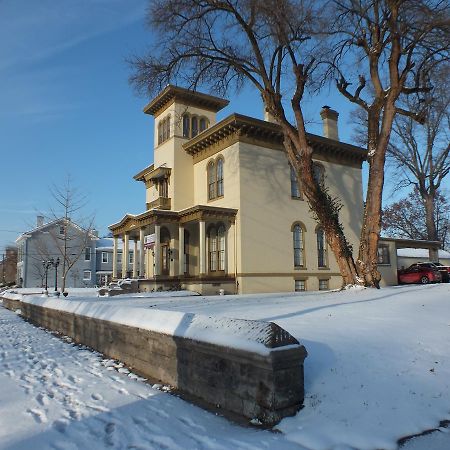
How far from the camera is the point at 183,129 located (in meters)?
26.4

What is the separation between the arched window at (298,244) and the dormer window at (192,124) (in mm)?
8486

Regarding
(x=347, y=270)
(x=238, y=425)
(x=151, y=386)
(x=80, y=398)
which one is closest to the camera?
(x=238, y=425)

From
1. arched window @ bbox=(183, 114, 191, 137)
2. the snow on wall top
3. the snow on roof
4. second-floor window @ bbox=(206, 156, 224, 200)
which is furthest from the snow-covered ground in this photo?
the snow on roof

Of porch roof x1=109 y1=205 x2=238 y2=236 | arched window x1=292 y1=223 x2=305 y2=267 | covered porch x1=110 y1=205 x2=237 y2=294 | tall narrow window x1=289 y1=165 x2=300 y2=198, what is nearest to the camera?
porch roof x1=109 y1=205 x2=238 y2=236

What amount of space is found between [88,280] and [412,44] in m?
47.3

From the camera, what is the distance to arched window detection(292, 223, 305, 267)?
80.2ft

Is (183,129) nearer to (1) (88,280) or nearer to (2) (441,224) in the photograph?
(1) (88,280)

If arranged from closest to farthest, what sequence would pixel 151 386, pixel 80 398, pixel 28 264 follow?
pixel 80 398
pixel 151 386
pixel 28 264

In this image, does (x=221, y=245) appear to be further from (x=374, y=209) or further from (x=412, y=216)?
(x=412, y=216)

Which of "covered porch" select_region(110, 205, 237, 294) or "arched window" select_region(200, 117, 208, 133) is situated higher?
"arched window" select_region(200, 117, 208, 133)

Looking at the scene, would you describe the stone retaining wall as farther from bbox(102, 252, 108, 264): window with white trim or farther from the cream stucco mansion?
bbox(102, 252, 108, 264): window with white trim

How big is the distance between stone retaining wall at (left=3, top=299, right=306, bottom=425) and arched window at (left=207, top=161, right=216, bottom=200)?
1669cm

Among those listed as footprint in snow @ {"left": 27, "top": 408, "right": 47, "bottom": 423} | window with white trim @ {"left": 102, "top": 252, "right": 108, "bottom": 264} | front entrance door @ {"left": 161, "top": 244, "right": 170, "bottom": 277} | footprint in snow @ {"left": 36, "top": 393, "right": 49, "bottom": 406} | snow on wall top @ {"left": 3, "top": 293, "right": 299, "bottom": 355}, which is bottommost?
footprint in snow @ {"left": 36, "top": 393, "right": 49, "bottom": 406}

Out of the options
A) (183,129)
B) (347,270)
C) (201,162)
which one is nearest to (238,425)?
(347,270)
